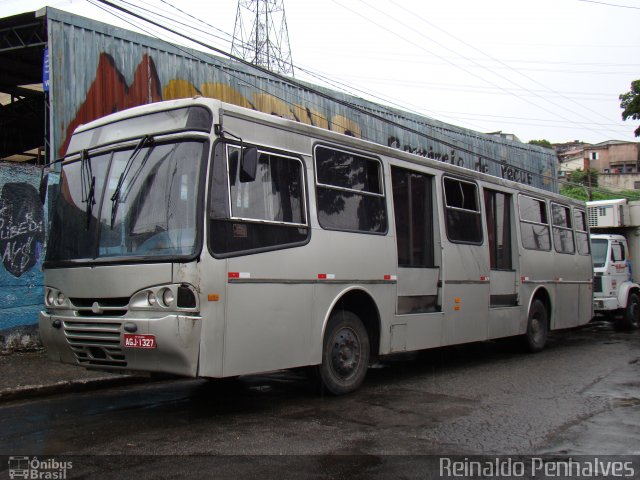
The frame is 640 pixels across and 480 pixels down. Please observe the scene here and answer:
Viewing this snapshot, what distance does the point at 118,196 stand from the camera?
5840 millimetres

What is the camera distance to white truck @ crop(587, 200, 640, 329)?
1516cm

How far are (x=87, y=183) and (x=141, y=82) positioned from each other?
6322 mm

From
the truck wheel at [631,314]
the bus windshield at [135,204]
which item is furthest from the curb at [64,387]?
the truck wheel at [631,314]

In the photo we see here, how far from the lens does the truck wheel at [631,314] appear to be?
50.4 ft

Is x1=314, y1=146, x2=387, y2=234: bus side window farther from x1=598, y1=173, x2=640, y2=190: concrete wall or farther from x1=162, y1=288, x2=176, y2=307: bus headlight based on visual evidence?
x1=598, y1=173, x2=640, y2=190: concrete wall

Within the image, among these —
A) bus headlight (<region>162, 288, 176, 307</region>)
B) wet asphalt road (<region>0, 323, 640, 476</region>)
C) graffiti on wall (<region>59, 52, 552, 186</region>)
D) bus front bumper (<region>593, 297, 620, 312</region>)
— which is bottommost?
wet asphalt road (<region>0, 323, 640, 476</region>)

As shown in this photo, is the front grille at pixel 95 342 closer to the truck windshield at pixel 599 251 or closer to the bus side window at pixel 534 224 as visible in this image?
the bus side window at pixel 534 224

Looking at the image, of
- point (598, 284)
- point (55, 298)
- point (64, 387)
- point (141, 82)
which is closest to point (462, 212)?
point (55, 298)

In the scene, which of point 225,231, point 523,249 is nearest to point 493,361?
point 523,249

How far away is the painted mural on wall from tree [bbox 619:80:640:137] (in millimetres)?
17828

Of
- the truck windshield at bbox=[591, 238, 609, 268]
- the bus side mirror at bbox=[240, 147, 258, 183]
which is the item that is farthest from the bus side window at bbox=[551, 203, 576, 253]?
the bus side mirror at bbox=[240, 147, 258, 183]

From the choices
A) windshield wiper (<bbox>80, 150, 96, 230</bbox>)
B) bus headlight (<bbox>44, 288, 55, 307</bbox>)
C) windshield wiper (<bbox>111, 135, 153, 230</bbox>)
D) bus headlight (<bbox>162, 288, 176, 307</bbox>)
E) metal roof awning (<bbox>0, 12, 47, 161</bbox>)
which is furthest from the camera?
metal roof awning (<bbox>0, 12, 47, 161</bbox>)

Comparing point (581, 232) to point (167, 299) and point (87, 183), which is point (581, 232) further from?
point (87, 183)

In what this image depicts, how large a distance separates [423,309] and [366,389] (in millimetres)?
1417
